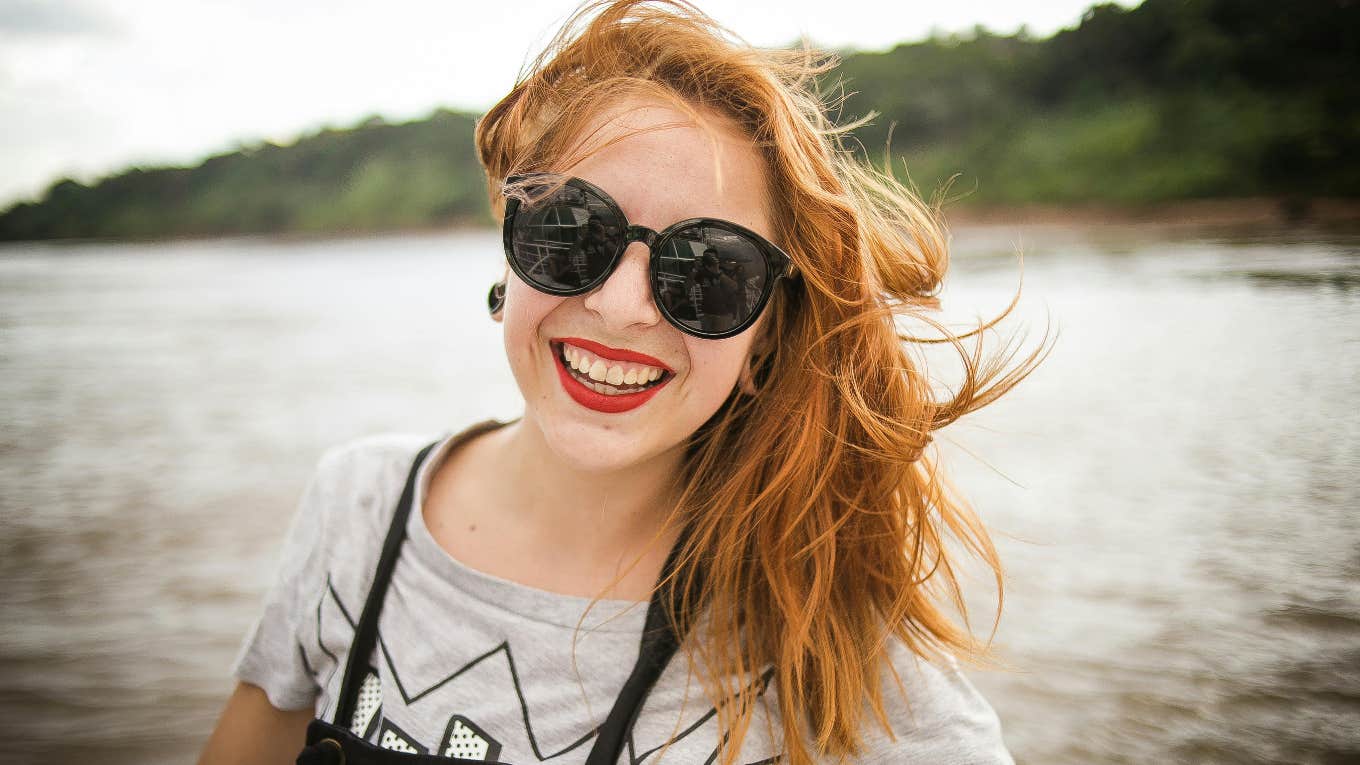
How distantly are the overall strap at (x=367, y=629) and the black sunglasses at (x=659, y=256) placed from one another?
1.88 feet

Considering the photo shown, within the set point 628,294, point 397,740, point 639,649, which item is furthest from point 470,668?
point 628,294

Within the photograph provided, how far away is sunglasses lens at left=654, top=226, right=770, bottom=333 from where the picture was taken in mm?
1266

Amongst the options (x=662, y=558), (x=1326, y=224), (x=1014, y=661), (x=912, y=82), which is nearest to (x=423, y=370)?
(x=1014, y=661)

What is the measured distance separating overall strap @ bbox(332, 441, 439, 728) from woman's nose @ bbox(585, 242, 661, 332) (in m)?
0.60

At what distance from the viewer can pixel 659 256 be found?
4.17 ft

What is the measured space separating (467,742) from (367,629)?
28 cm

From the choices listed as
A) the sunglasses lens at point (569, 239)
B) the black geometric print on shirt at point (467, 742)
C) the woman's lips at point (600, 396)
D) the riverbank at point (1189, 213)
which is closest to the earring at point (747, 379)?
the woman's lips at point (600, 396)

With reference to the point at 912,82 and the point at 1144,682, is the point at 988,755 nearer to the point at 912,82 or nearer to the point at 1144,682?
the point at 1144,682

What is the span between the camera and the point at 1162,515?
4074 mm

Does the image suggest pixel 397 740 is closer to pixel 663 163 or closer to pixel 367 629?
pixel 367 629

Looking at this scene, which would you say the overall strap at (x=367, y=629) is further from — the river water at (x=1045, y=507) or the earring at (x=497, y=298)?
the river water at (x=1045, y=507)

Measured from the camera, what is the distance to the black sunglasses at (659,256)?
127 centimetres

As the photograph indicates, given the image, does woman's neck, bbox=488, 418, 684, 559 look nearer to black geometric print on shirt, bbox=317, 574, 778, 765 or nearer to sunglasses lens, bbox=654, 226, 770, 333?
black geometric print on shirt, bbox=317, 574, 778, 765

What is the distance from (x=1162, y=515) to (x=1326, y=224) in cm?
869
